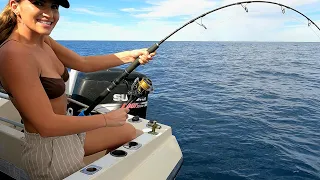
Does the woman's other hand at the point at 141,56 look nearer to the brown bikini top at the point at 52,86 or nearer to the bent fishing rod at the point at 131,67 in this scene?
the bent fishing rod at the point at 131,67

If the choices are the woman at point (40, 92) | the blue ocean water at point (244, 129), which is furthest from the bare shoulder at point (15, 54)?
the blue ocean water at point (244, 129)

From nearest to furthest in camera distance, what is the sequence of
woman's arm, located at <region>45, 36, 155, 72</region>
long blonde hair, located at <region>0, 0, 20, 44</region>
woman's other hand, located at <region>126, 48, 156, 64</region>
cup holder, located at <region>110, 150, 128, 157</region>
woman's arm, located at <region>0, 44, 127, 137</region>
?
woman's arm, located at <region>0, 44, 127, 137</region>, long blonde hair, located at <region>0, 0, 20, 44</region>, cup holder, located at <region>110, 150, 128, 157</region>, woman's arm, located at <region>45, 36, 155, 72</region>, woman's other hand, located at <region>126, 48, 156, 64</region>

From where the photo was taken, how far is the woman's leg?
7.23 ft

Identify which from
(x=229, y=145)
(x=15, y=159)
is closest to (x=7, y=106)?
(x=15, y=159)

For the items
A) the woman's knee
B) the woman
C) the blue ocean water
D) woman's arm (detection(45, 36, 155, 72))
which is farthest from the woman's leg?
the blue ocean water

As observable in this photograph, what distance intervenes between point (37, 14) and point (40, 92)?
1.49ft

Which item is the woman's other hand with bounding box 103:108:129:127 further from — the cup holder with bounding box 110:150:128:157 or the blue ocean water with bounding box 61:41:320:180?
the blue ocean water with bounding box 61:41:320:180

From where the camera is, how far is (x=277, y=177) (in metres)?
4.33

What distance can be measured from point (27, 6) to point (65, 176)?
110 centimetres

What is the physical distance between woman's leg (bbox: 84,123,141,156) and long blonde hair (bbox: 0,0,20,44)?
3.09 ft

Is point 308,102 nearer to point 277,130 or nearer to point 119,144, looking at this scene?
point 277,130

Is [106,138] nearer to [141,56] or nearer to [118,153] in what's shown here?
[118,153]

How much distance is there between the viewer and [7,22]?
5.45ft

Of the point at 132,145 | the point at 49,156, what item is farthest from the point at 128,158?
the point at 49,156
